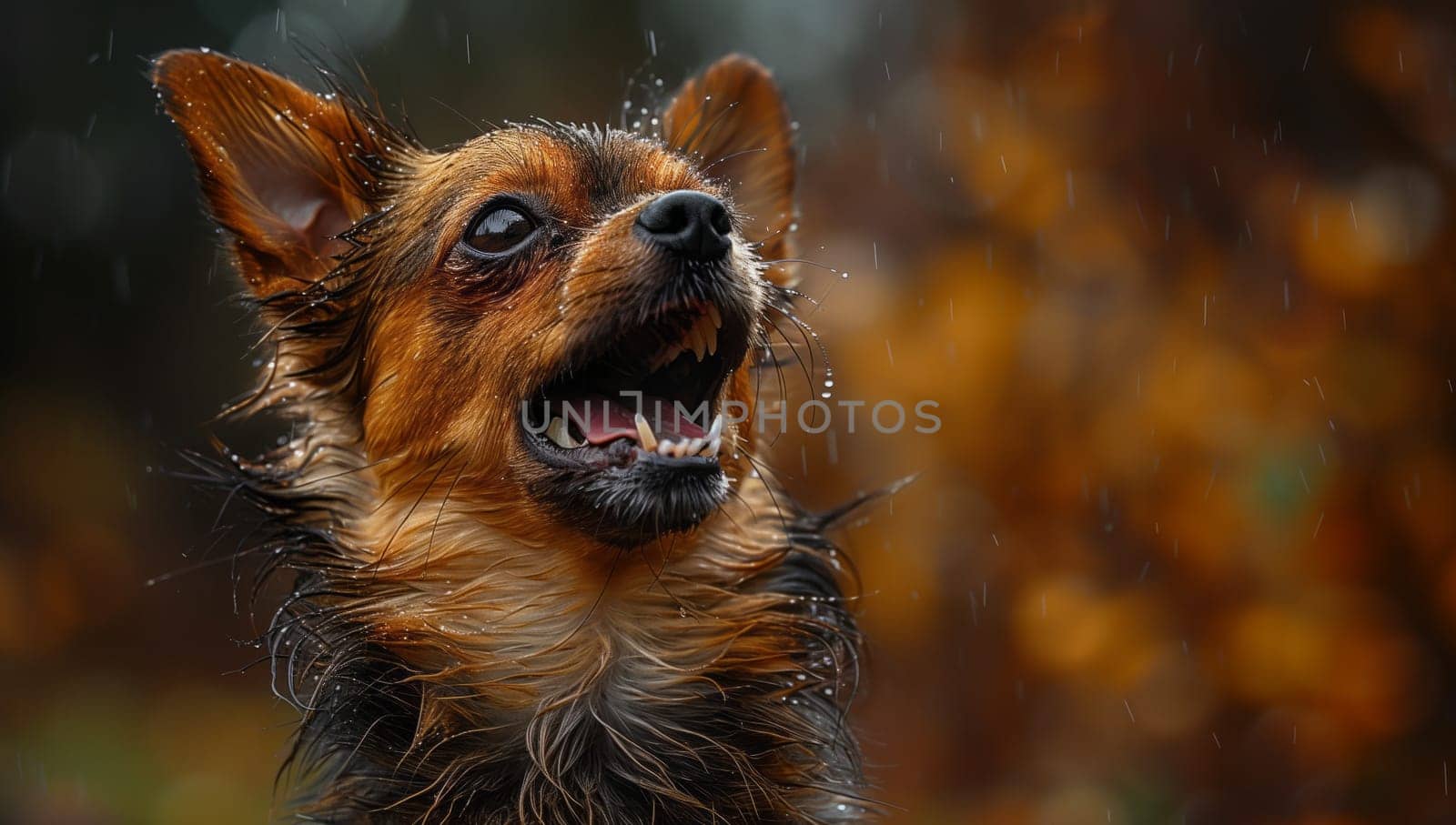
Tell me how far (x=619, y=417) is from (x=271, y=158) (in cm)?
125

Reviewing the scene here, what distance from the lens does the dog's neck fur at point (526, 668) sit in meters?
2.97

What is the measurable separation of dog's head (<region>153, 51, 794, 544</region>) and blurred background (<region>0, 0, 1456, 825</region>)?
1.29ft

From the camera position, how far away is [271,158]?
10.8ft

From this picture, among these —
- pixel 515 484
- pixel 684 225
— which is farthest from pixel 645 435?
pixel 684 225

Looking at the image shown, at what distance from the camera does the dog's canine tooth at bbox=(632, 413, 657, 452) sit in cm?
288

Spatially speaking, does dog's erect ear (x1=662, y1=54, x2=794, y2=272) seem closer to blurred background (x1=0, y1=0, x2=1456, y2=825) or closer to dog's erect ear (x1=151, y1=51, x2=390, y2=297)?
blurred background (x1=0, y1=0, x2=1456, y2=825)

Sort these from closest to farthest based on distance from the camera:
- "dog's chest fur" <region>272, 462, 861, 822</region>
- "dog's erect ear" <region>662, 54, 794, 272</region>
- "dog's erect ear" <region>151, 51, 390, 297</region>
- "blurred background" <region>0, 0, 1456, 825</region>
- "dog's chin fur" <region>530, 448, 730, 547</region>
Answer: "dog's chin fur" <region>530, 448, 730, 547</region> < "dog's chest fur" <region>272, 462, 861, 822</region> < "dog's erect ear" <region>151, 51, 390, 297</region> < "dog's erect ear" <region>662, 54, 794, 272</region> < "blurred background" <region>0, 0, 1456, 825</region>

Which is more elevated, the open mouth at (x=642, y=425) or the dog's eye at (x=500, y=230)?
the dog's eye at (x=500, y=230)

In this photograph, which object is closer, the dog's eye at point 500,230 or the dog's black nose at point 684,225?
the dog's black nose at point 684,225

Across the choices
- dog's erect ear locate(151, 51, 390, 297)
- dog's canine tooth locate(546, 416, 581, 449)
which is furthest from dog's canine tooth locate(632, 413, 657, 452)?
dog's erect ear locate(151, 51, 390, 297)

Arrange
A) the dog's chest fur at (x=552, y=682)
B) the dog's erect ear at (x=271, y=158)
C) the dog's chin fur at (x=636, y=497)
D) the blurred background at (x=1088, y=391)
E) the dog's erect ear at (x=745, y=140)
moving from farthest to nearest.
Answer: the blurred background at (x=1088, y=391), the dog's erect ear at (x=745, y=140), the dog's erect ear at (x=271, y=158), the dog's chest fur at (x=552, y=682), the dog's chin fur at (x=636, y=497)

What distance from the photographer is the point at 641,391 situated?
10.2ft

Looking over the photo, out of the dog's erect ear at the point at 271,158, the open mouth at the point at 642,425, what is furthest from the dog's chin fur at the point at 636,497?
the dog's erect ear at the point at 271,158

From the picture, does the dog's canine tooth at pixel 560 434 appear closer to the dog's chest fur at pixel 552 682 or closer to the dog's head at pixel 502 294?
the dog's head at pixel 502 294
